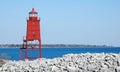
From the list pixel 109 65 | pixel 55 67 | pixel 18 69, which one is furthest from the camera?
pixel 18 69

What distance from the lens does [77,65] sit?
1377cm

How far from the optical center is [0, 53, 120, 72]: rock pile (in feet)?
43.1

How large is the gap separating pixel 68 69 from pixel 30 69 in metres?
1.84

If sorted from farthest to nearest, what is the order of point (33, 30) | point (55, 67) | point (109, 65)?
1. point (33, 30)
2. point (55, 67)
3. point (109, 65)

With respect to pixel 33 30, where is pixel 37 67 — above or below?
below

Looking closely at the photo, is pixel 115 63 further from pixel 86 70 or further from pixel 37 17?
pixel 37 17

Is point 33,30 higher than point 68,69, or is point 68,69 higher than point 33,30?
point 33,30

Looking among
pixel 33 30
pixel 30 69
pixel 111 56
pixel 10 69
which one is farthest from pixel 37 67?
pixel 33 30

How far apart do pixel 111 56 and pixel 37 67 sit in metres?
2.90

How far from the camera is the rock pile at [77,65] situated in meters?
13.1

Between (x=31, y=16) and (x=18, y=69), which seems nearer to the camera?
(x=18, y=69)

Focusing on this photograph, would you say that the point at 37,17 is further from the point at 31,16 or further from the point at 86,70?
the point at 86,70

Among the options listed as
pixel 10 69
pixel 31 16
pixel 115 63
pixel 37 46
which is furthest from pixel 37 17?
pixel 115 63

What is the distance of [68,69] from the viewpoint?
13555 mm
